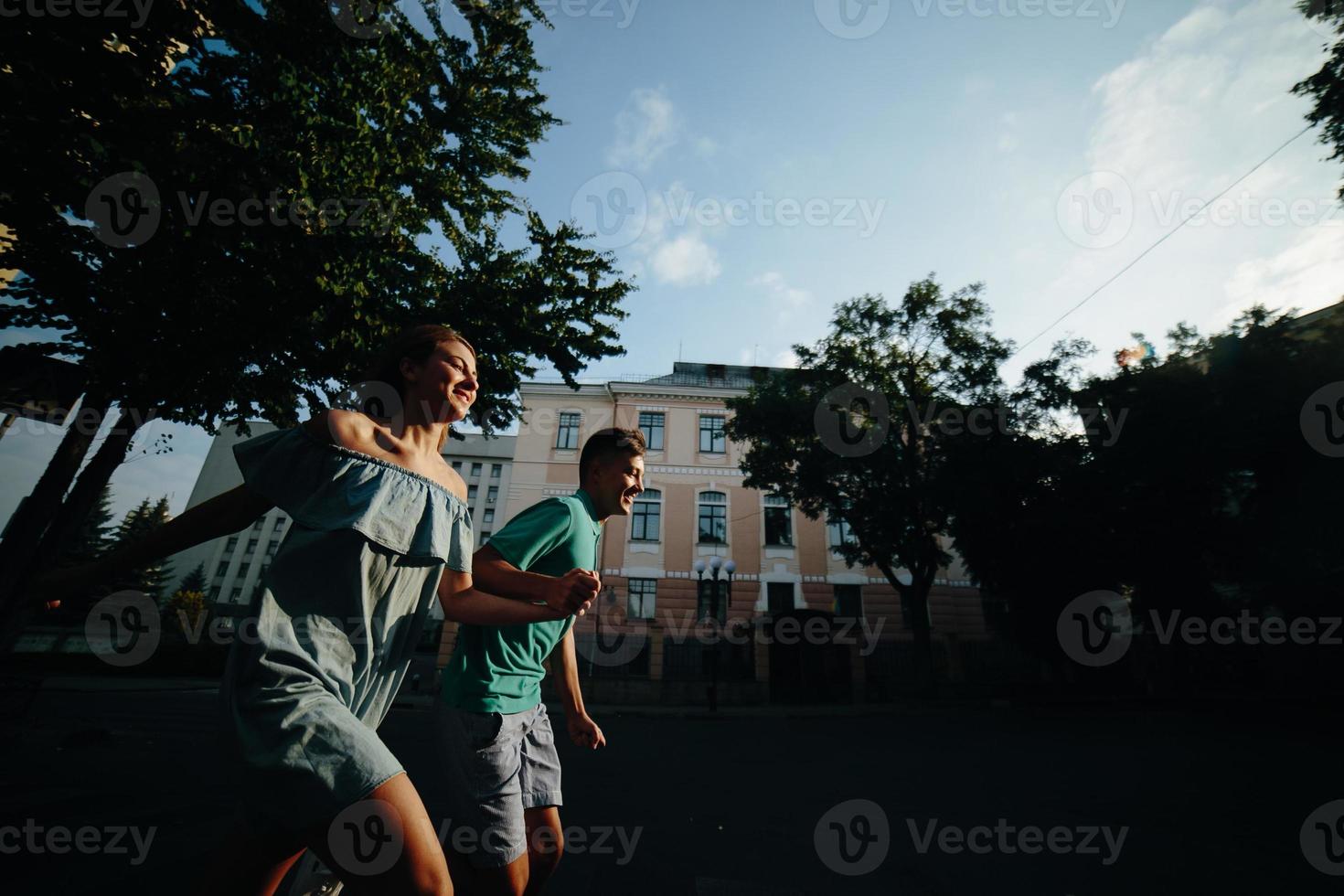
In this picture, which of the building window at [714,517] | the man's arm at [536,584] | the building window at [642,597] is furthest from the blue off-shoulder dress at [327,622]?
the building window at [714,517]

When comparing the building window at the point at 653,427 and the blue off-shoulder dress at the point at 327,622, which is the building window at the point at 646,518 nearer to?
the building window at the point at 653,427

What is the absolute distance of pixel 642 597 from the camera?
21.4 m

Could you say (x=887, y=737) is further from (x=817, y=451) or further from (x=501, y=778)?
(x=501, y=778)

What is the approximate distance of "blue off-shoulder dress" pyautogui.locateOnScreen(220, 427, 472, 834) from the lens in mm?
1245

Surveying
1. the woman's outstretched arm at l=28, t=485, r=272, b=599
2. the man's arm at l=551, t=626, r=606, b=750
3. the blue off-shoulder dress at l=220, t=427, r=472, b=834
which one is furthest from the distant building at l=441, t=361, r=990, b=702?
the woman's outstretched arm at l=28, t=485, r=272, b=599

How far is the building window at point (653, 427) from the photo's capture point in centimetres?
2427

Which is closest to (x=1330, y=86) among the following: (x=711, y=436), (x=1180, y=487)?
(x=1180, y=487)

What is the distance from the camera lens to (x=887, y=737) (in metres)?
10.2

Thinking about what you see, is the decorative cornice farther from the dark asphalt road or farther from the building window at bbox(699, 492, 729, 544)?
the dark asphalt road

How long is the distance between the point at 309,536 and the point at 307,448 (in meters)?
0.27

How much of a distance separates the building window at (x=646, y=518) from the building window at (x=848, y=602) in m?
7.74

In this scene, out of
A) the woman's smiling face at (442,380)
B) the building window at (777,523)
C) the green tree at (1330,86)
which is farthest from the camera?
the building window at (777,523)

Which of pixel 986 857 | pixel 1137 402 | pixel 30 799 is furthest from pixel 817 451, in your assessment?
pixel 30 799

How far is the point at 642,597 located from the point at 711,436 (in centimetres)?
787
